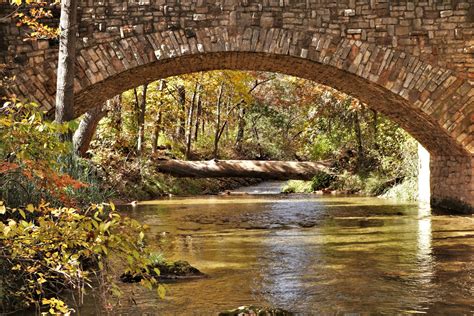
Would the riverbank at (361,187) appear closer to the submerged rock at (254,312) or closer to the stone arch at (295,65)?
the stone arch at (295,65)

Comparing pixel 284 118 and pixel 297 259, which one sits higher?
pixel 284 118

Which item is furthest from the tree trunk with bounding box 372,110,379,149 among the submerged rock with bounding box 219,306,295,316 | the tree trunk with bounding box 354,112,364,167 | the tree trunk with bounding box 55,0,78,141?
the submerged rock with bounding box 219,306,295,316

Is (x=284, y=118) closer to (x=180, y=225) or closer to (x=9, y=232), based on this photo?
(x=180, y=225)

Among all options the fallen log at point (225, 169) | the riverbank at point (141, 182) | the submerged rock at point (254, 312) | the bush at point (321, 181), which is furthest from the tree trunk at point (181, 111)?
the submerged rock at point (254, 312)

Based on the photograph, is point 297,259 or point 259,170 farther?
point 259,170

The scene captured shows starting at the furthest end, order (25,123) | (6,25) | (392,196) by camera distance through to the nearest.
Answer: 1. (392,196)
2. (6,25)
3. (25,123)

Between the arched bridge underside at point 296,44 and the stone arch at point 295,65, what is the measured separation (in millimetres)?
16

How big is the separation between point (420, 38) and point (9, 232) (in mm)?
8844

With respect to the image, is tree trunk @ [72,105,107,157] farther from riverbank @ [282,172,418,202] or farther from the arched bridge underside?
riverbank @ [282,172,418,202]

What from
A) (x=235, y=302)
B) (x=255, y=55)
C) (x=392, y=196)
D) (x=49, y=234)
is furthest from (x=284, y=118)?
(x=49, y=234)

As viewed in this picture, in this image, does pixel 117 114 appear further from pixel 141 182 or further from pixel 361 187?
pixel 361 187

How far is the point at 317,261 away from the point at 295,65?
5.18 m

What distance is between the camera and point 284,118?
32.0m

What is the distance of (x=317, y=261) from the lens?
6.52 m
